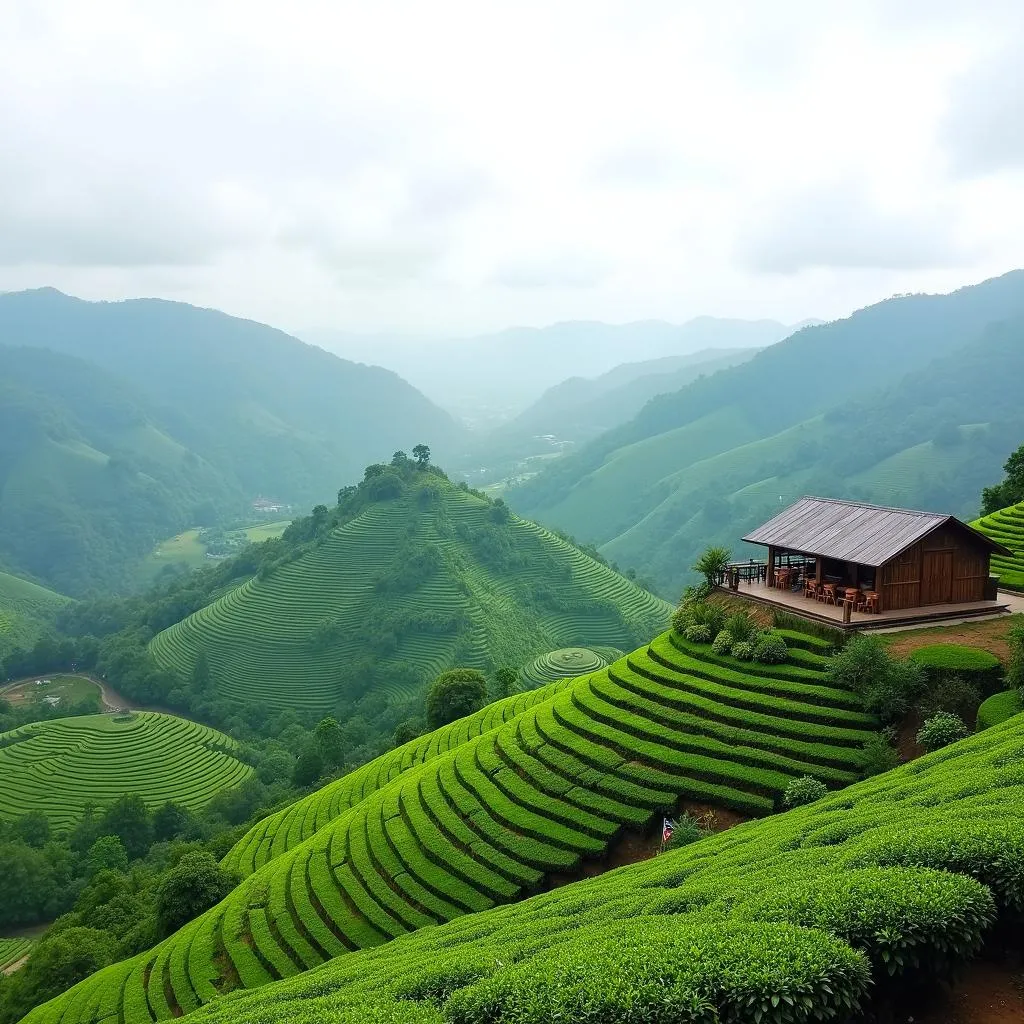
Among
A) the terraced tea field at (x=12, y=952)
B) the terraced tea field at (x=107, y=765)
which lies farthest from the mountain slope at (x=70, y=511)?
the terraced tea field at (x=12, y=952)

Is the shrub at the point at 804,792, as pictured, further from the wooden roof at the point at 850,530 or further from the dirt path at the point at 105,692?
the dirt path at the point at 105,692

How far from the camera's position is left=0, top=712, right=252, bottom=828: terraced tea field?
55.3 meters

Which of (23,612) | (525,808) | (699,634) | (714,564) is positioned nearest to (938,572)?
(714,564)

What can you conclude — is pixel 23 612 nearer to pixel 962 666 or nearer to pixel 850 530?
pixel 850 530

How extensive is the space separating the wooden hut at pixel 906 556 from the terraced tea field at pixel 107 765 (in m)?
50.2

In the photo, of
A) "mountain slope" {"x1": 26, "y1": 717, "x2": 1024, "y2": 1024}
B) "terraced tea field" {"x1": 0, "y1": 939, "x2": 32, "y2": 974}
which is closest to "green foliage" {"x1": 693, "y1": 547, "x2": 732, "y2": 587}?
"mountain slope" {"x1": 26, "y1": 717, "x2": 1024, "y2": 1024}

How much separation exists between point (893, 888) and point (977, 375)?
671 feet

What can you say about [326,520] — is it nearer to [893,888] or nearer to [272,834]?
[272,834]

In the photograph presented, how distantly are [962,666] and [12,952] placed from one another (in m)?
47.3

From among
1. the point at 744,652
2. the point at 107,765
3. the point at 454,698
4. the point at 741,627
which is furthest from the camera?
the point at 107,765

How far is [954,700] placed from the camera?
18.2 metres

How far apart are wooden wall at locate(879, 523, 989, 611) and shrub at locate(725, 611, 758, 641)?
12.8 ft

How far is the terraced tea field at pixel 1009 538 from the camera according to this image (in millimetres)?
27094

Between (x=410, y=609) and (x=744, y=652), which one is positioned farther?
(x=410, y=609)
